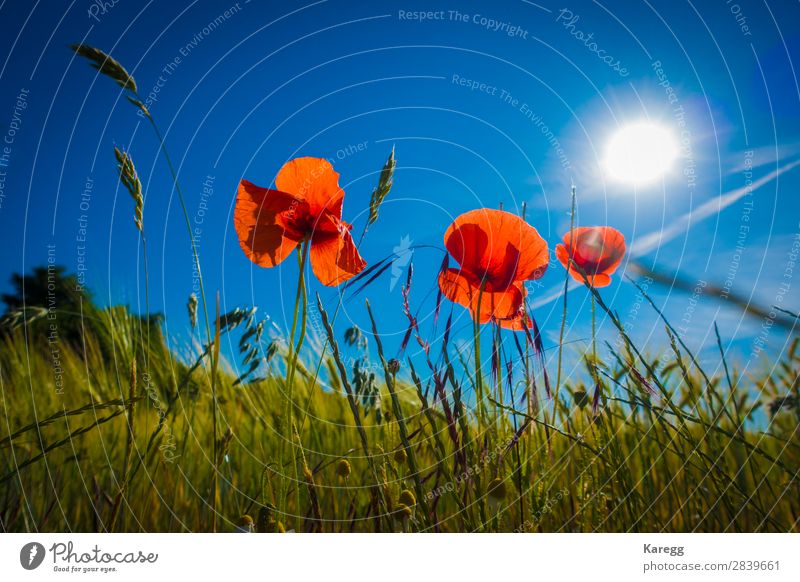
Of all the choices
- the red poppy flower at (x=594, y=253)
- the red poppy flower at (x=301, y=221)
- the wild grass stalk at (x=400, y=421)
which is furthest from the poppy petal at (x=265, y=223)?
the red poppy flower at (x=594, y=253)

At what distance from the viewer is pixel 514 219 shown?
2.79ft

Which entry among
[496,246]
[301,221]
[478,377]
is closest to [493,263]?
[496,246]

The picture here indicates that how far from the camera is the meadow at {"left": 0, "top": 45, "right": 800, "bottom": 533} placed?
801 mm

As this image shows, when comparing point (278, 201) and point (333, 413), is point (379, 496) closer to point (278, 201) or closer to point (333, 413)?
point (333, 413)

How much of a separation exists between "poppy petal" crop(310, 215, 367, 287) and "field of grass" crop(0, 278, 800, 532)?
120 mm

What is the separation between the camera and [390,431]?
804 millimetres

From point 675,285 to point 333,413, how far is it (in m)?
0.67

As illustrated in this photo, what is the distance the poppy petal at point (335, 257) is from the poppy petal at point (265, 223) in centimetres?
4

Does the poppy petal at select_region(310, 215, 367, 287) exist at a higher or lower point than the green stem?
higher

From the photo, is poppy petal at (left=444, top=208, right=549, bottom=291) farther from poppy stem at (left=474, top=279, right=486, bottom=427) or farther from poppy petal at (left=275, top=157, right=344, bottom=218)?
poppy petal at (left=275, top=157, right=344, bottom=218)

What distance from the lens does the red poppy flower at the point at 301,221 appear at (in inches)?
31.7

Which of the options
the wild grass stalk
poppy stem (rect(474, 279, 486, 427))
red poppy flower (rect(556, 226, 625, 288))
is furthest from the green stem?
red poppy flower (rect(556, 226, 625, 288))

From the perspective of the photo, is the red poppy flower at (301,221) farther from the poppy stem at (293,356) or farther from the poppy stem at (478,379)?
the poppy stem at (478,379)
